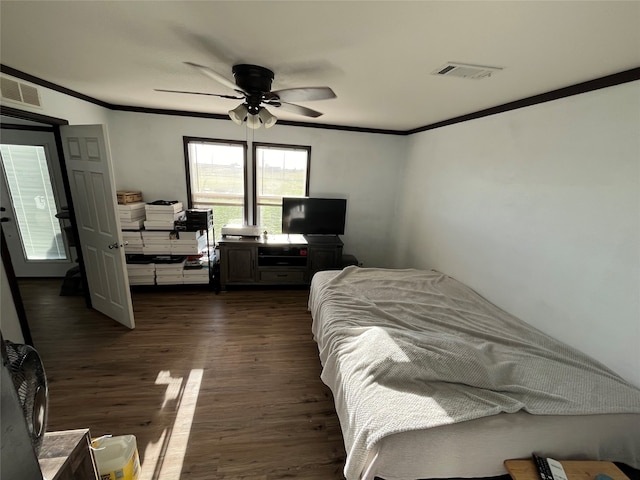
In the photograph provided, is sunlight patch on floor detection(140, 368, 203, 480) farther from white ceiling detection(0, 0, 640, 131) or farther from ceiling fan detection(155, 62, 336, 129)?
white ceiling detection(0, 0, 640, 131)

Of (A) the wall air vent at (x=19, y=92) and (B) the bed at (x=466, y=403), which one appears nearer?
(B) the bed at (x=466, y=403)

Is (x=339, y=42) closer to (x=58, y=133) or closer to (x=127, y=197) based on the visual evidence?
(x=58, y=133)

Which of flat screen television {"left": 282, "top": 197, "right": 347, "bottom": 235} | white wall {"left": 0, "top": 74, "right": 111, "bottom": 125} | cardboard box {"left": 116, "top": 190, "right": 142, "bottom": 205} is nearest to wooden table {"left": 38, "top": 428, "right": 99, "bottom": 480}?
white wall {"left": 0, "top": 74, "right": 111, "bottom": 125}

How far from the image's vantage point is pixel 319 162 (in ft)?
12.7

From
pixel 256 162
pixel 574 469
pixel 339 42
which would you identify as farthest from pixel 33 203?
pixel 574 469

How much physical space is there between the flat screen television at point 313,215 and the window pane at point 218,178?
0.71m

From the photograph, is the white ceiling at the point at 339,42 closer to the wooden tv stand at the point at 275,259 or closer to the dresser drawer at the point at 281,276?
the wooden tv stand at the point at 275,259

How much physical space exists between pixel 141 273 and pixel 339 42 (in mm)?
3465

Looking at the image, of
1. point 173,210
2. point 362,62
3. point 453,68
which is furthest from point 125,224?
point 453,68

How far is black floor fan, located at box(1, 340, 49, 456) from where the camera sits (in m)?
0.73

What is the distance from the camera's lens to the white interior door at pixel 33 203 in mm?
3396

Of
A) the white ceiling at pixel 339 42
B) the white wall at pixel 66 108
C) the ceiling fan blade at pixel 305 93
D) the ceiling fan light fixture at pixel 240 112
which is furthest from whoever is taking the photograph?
the white wall at pixel 66 108

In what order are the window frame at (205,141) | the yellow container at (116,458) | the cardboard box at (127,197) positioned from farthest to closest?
the window frame at (205,141) → the cardboard box at (127,197) → the yellow container at (116,458)

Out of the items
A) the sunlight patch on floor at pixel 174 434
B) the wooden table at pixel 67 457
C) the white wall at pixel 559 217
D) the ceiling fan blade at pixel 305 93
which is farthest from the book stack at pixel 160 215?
the white wall at pixel 559 217
